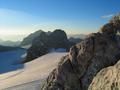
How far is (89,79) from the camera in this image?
32.1 ft

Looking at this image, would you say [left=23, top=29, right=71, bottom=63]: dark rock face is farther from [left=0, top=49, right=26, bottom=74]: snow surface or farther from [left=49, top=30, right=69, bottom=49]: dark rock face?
[left=0, top=49, right=26, bottom=74]: snow surface

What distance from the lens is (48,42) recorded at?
54.2 meters

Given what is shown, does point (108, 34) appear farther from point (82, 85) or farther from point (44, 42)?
point (44, 42)

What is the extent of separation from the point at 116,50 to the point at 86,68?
121 cm

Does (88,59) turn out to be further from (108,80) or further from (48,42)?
(48,42)

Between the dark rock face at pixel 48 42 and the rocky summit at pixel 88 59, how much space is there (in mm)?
35323

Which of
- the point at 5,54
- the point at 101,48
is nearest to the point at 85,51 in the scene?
the point at 101,48

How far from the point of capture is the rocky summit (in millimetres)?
9750

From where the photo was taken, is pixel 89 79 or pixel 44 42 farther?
pixel 44 42

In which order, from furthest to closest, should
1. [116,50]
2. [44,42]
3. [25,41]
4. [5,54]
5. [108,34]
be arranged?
[25,41]
[5,54]
[44,42]
[108,34]
[116,50]

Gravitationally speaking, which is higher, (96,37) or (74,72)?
(96,37)

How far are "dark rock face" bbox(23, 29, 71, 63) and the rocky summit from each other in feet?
116

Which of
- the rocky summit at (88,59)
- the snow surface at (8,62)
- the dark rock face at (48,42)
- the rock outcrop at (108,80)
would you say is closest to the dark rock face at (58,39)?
the dark rock face at (48,42)

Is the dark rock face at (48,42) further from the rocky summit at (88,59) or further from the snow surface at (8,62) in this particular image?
the rocky summit at (88,59)
